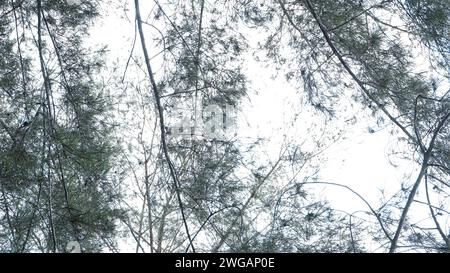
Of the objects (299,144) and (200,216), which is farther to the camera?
(299,144)

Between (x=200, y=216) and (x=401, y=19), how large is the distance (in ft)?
2.90

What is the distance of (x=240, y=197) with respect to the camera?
88.8 inches

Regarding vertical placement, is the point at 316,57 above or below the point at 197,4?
below

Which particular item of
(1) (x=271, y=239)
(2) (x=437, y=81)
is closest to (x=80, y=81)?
(1) (x=271, y=239)

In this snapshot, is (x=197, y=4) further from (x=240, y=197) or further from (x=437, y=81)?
(x=437, y=81)

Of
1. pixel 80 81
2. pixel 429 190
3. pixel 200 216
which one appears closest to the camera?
pixel 429 190

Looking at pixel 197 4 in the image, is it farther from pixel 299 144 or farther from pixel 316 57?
pixel 299 144

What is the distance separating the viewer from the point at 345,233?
2.07m
